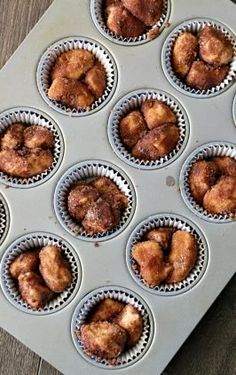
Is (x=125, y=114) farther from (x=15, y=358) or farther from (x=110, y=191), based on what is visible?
(x=15, y=358)

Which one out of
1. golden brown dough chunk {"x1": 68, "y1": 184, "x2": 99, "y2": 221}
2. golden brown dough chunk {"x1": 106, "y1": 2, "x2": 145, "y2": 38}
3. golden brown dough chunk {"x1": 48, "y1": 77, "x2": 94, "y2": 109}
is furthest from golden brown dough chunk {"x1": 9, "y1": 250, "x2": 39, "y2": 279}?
golden brown dough chunk {"x1": 106, "y1": 2, "x2": 145, "y2": 38}

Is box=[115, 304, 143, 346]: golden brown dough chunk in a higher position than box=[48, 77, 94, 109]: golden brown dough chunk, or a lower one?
lower

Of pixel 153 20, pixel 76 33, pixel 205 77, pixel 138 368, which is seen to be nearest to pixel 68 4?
pixel 76 33

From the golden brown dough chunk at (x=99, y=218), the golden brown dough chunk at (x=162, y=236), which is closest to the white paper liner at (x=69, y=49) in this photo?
the golden brown dough chunk at (x=99, y=218)

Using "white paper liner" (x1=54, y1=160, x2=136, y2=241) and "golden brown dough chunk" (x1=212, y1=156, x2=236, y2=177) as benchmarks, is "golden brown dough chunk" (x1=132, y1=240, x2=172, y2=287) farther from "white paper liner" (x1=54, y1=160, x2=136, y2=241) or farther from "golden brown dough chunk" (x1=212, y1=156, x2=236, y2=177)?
"golden brown dough chunk" (x1=212, y1=156, x2=236, y2=177)

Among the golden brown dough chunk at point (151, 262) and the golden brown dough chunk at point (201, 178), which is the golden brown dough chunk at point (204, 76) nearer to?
the golden brown dough chunk at point (201, 178)

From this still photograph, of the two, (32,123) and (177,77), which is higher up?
(32,123)

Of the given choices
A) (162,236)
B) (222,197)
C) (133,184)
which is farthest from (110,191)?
(222,197)
